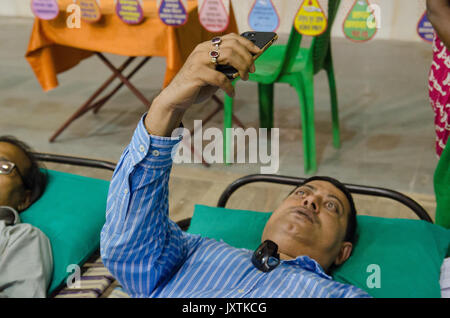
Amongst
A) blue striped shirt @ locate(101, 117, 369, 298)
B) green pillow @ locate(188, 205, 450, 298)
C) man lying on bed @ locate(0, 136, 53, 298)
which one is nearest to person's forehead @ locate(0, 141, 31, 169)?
man lying on bed @ locate(0, 136, 53, 298)

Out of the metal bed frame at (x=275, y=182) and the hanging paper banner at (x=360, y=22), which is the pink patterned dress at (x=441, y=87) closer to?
the metal bed frame at (x=275, y=182)

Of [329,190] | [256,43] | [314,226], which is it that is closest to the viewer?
[256,43]

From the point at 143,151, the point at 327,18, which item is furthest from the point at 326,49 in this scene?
the point at 143,151

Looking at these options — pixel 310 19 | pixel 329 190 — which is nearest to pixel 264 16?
pixel 310 19

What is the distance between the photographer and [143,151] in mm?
1198

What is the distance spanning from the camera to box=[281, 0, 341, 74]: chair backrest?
2.63 meters

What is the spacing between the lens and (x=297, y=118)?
3.66 metres

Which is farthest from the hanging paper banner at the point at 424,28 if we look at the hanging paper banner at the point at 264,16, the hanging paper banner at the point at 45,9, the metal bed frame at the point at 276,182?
the hanging paper banner at the point at 45,9

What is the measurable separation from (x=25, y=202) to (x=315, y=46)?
5.38 ft

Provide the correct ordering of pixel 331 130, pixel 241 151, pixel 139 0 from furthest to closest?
1. pixel 331 130
2. pixel 241 151
3. pixel 139 0

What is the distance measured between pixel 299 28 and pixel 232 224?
1.12 m

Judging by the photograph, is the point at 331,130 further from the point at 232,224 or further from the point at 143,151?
the point at 143,151

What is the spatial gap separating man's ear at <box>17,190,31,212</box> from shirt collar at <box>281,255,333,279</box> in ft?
3.60

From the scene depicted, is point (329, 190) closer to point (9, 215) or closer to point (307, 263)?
point (307, 263)
